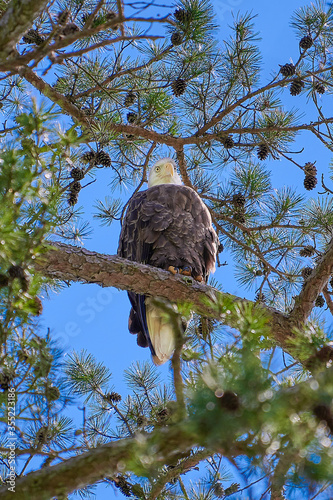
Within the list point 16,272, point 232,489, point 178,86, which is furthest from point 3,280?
point 178,86

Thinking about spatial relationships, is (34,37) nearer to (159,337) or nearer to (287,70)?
(287,70)

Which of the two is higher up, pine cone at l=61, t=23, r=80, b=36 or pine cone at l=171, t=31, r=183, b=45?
pine cone at l=171, t=31, r=183, b=45

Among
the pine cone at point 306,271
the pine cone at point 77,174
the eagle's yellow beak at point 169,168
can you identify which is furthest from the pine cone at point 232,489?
the eagle's yellow beak at point 169,168

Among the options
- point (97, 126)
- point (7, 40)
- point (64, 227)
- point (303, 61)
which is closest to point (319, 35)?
point (303, 61)

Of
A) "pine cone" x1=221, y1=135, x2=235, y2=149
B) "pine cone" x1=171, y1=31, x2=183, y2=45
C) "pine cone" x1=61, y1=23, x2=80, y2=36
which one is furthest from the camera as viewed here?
"pine cone" x1=221, y1=135, x2=235, y2=149

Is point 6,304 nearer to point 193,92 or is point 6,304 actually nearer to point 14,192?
point 14,192

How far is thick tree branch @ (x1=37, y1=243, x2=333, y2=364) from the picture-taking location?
92.4 inches

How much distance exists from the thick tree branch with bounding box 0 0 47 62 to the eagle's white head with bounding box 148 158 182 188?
8.55 feet

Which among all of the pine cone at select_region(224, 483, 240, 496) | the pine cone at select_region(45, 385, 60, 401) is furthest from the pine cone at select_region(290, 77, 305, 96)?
the pine cone at select_region(45, 385, 60, 401)

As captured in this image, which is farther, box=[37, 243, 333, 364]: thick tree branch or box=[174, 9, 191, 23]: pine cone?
box=[174, 9, 191, 23]: pine cone

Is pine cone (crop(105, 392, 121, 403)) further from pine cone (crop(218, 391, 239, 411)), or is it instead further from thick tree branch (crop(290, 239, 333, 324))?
pine cone (crop(218, 391, 239, 411))

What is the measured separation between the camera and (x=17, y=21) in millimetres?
1212

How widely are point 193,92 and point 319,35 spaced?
0.79 metres

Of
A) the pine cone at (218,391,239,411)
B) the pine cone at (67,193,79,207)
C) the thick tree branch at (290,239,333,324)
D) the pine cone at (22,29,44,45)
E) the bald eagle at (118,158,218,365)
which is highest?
the pine cone at (22,29,44,45)
